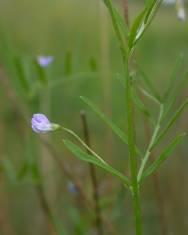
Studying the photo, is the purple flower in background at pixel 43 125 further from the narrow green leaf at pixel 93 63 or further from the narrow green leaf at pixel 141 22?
the narrow green leaf at pixel 93 63

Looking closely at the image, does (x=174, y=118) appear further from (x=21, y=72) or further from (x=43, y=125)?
(x=21, y=72)

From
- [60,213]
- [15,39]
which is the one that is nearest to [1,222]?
[60,213]

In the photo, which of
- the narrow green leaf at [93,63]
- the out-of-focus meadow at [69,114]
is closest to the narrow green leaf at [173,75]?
the out-of-focus meadow at [69,114]

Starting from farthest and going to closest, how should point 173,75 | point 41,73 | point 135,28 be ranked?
1. point 41,73
2. point 173,75
3. point 135,28

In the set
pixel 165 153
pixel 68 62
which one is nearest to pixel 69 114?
pixel 68 62

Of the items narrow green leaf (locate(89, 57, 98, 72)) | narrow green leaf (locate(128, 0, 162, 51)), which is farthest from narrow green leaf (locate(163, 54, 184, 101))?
narrow green leaf (locate(89, 57, 98, 72))

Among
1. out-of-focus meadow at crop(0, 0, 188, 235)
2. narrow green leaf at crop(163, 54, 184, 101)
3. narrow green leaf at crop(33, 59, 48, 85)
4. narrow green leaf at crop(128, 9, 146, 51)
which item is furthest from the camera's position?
out-of-focus meadow at crop(0, 0, 188, 235)

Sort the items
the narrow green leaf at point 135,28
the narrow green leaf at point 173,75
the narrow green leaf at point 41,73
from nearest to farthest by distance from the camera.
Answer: the narrow green leaf at point 135,28 → the narrow green leaf at point 173,75 → the narrow green leaf at point 41,73

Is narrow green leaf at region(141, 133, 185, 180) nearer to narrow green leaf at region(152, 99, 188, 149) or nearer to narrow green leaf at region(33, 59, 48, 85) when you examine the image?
narrow green leaf at region(152, 99, 188, 149)
